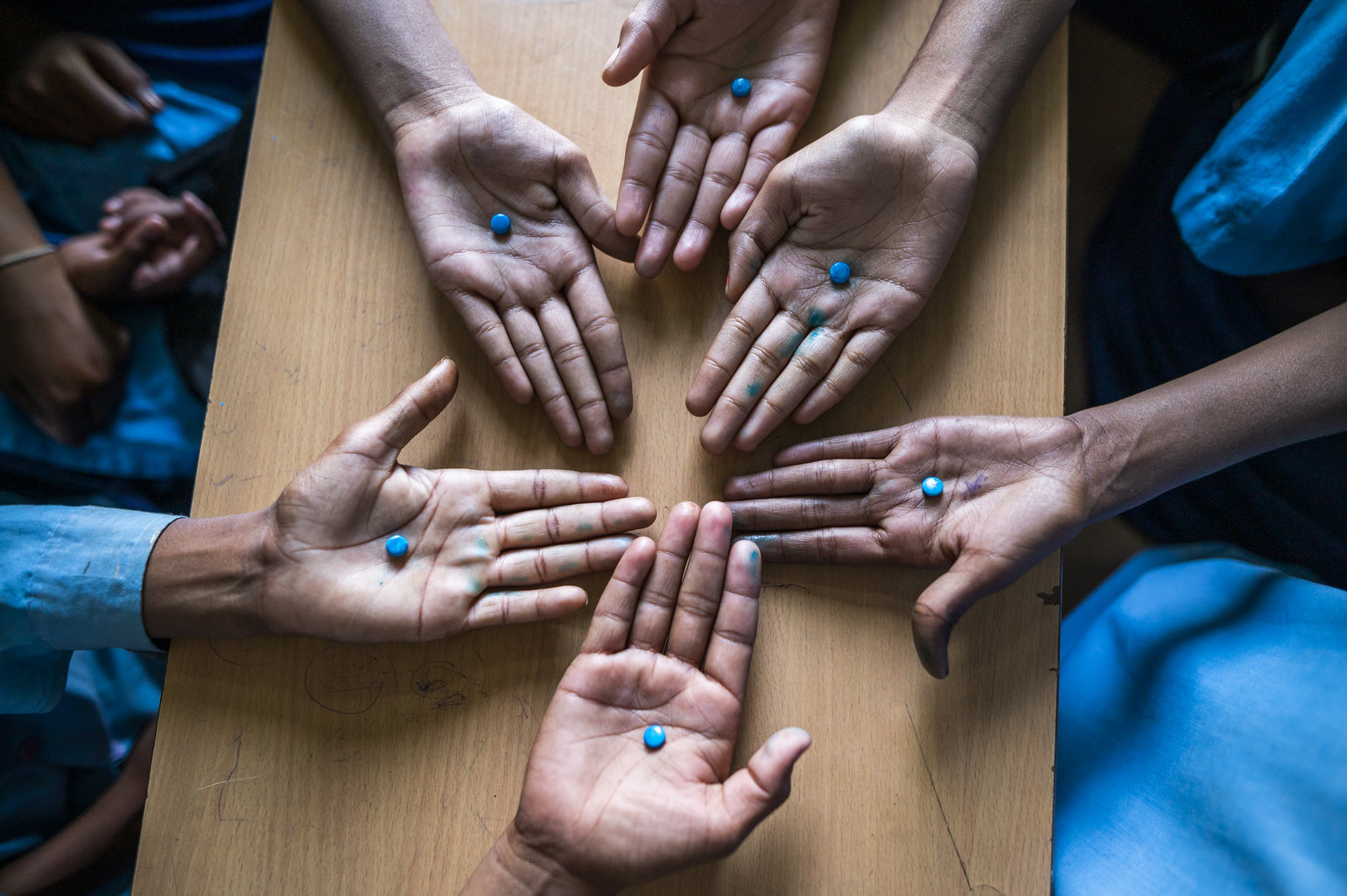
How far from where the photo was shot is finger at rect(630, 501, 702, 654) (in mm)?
992

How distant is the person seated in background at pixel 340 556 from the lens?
38.3 inches

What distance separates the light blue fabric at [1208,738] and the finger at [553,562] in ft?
2.57

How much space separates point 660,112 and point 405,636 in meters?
0.87

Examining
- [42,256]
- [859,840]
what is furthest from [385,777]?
[42,256]

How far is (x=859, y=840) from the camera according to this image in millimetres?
947

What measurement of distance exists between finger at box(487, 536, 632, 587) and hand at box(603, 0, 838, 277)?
43cm

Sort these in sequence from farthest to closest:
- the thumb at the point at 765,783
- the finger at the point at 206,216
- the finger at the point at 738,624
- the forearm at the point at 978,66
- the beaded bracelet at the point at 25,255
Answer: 1. the finger at the point at 206,216
2. the beaded bracelet at the point at 25,255
3. the forearm at the point at 978,66
4. the finger at the point at 738,624
5. the thumb at the point at 765,783

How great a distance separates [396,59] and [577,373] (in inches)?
22.8

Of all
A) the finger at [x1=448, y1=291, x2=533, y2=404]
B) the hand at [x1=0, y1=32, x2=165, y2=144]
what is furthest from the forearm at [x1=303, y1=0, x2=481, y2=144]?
the hand at [x1=0, y1=32, x2=165, y2=144]

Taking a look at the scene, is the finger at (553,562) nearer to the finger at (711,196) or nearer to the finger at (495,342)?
the finger at (495,342)

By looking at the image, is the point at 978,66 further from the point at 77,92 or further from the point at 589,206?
the point at 77,92

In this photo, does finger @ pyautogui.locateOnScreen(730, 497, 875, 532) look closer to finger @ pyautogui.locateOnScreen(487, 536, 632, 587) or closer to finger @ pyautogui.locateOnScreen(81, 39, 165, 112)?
finger @ pyautogui.locateOnScreen(487, 536, 632, 587)

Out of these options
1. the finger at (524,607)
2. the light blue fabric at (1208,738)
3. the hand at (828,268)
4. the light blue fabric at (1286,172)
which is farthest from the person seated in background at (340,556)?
the light blue fabric at (1286,172)

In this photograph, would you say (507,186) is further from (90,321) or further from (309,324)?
(90,321)
